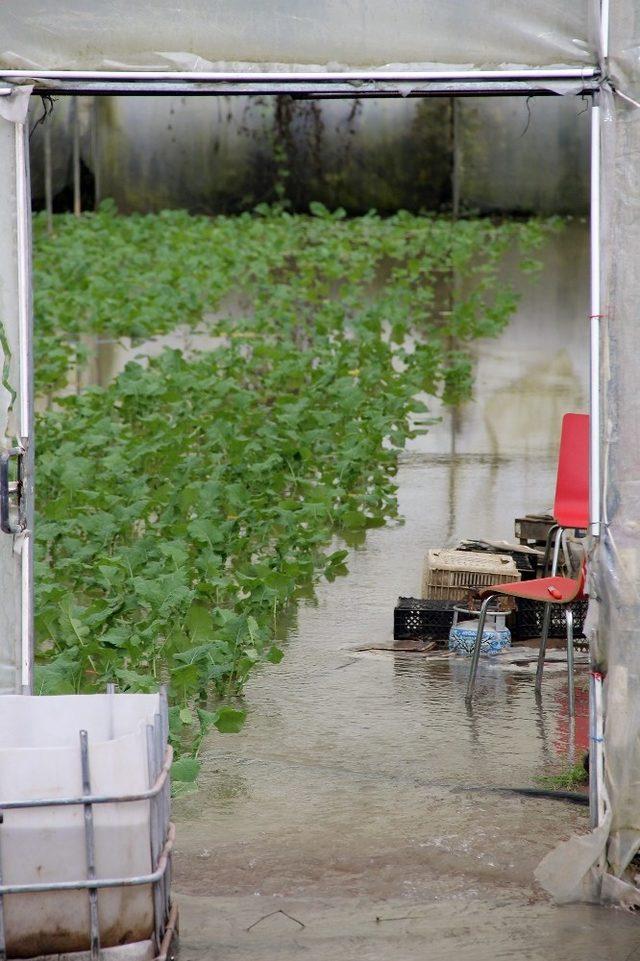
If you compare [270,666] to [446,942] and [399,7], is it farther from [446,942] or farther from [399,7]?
[399,7]

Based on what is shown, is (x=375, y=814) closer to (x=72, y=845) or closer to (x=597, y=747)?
(x=597, y=747)

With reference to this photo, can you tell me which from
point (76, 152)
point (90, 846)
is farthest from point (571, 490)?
point (76, 152)

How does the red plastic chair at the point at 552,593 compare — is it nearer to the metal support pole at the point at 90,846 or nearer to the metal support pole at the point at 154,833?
the metal support pole at the point at 154,833

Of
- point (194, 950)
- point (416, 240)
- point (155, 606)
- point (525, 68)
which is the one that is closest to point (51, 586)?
point (155, 606)

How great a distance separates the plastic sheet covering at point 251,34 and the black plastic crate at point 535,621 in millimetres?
3064

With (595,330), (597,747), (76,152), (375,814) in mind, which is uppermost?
(76,152)

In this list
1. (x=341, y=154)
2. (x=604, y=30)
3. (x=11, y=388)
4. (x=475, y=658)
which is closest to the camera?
(x=604, y=30)

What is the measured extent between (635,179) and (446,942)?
220 centimetres

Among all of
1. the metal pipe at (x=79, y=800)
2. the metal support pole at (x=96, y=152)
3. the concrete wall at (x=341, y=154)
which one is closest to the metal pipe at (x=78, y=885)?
the metal pipe at (x=79, y=800)

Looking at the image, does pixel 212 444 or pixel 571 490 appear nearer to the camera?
pixel 571 490

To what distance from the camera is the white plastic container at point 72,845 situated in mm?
3529

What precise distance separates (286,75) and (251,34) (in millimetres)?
168

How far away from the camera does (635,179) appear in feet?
13.8

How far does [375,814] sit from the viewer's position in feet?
15.7
